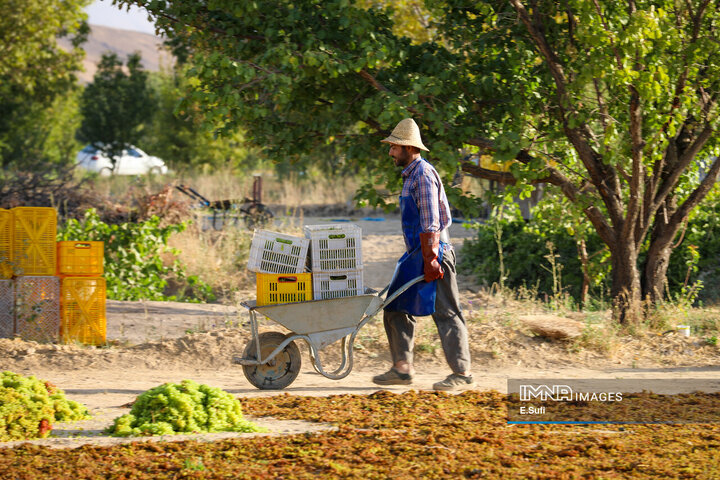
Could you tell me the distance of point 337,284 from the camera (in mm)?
6238

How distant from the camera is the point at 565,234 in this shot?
1265 cm

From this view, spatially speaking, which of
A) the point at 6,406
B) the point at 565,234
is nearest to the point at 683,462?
the point at 6,406

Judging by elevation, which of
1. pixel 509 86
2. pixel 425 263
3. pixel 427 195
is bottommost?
pixel 425 263

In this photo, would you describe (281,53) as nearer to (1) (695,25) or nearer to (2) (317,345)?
(2) (317,345)

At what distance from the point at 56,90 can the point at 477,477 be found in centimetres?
2787

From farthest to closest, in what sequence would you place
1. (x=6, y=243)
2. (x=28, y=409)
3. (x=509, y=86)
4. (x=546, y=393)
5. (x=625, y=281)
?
(x=625, y=281), (x=509, y=86), (x=6, y=243), (x=546, y=393), (x=28, y=409)

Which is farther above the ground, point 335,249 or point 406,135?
point 406,135

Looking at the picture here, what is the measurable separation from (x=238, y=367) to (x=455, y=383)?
229cm

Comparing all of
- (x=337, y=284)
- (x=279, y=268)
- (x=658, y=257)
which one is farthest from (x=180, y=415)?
(x=658, y=257)

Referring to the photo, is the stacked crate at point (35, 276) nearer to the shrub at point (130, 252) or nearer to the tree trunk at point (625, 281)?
the shrub at point (130, 252)

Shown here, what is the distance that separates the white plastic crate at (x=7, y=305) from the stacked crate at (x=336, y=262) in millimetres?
3370

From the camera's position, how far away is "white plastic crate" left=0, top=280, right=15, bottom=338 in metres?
7.79

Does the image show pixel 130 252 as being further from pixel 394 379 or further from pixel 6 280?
pixel 394 379

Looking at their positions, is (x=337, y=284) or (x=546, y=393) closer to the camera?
(x=546, y=393)
